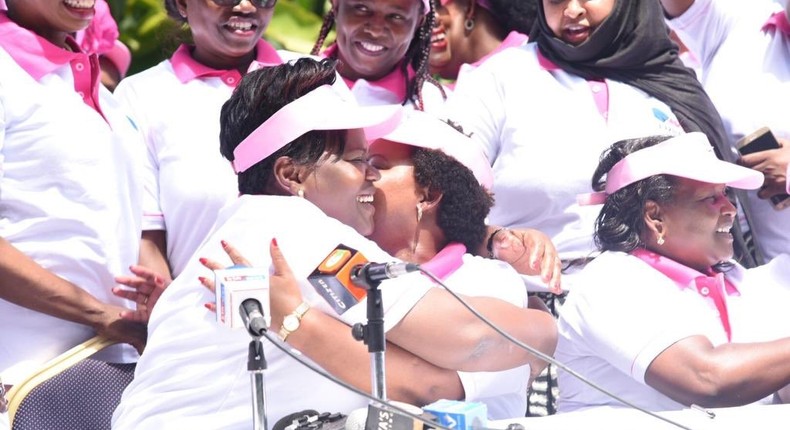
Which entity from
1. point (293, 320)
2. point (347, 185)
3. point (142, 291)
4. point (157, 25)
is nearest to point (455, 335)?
point (293, 320)

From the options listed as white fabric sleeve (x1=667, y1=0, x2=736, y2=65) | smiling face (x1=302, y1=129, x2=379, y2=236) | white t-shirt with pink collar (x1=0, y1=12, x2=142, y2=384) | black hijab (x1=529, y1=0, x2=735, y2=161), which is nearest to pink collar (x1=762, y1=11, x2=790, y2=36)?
white fabric sleeve (x1=667, y1=0, x2=736, y2=65)

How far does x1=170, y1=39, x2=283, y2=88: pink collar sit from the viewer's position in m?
3.98

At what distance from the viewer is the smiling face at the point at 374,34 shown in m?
4.20

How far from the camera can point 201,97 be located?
3.92 metres

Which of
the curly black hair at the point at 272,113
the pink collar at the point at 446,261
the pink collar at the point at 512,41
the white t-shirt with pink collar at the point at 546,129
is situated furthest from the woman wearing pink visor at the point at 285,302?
the pink collar at the point at 512,41

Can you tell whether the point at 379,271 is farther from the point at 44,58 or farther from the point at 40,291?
the point at 44,58

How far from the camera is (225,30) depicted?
4.02 m

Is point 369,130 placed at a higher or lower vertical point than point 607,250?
higher

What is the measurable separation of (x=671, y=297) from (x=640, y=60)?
106 cm

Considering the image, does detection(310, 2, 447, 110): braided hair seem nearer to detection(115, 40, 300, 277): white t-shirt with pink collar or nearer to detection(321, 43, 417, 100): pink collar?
detection(321, 43, 417, 100): pink collar

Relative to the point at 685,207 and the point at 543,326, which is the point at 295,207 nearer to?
the point at 543,326

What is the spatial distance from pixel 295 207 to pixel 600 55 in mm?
1650

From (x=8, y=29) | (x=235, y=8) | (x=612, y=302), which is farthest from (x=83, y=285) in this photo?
(x=612, y=302)

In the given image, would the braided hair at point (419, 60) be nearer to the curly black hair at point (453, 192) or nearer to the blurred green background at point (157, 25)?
the curly black hair at point (453, 192)
